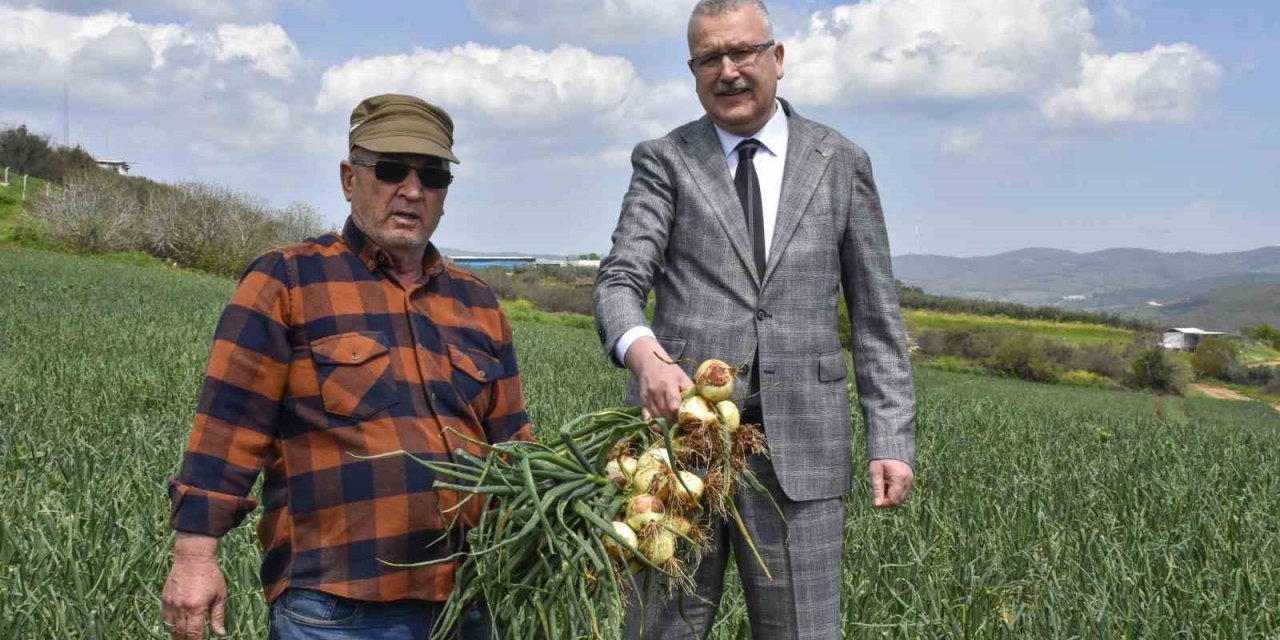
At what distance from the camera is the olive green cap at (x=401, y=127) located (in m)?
1.96

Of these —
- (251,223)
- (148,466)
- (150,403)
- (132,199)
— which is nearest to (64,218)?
(132,199)

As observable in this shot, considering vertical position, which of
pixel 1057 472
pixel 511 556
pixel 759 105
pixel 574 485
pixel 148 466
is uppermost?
pixel 759 105

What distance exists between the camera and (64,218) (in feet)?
158

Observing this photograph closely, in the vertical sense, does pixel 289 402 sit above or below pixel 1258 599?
above

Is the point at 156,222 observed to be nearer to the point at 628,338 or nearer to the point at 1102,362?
the point at 1102,362

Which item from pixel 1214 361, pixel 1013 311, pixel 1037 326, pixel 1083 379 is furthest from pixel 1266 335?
pixel 1083 379

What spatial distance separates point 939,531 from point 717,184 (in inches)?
112

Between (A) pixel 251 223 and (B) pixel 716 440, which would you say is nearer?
(B) pixel 716 440

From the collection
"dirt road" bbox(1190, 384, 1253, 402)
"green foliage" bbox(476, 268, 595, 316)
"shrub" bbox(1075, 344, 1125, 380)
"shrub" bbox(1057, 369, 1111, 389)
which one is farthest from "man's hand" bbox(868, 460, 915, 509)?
"dirt road" bbox(1190, 384, 1253, 402)

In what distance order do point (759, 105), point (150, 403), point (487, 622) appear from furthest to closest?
point (150, 403)
point (759, 105)
point (487, 622)

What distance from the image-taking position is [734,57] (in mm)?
2303

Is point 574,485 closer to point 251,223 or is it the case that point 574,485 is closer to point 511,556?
point 511,556

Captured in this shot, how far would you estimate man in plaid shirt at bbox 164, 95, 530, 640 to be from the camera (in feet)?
6.14

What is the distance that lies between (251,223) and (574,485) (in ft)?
196
